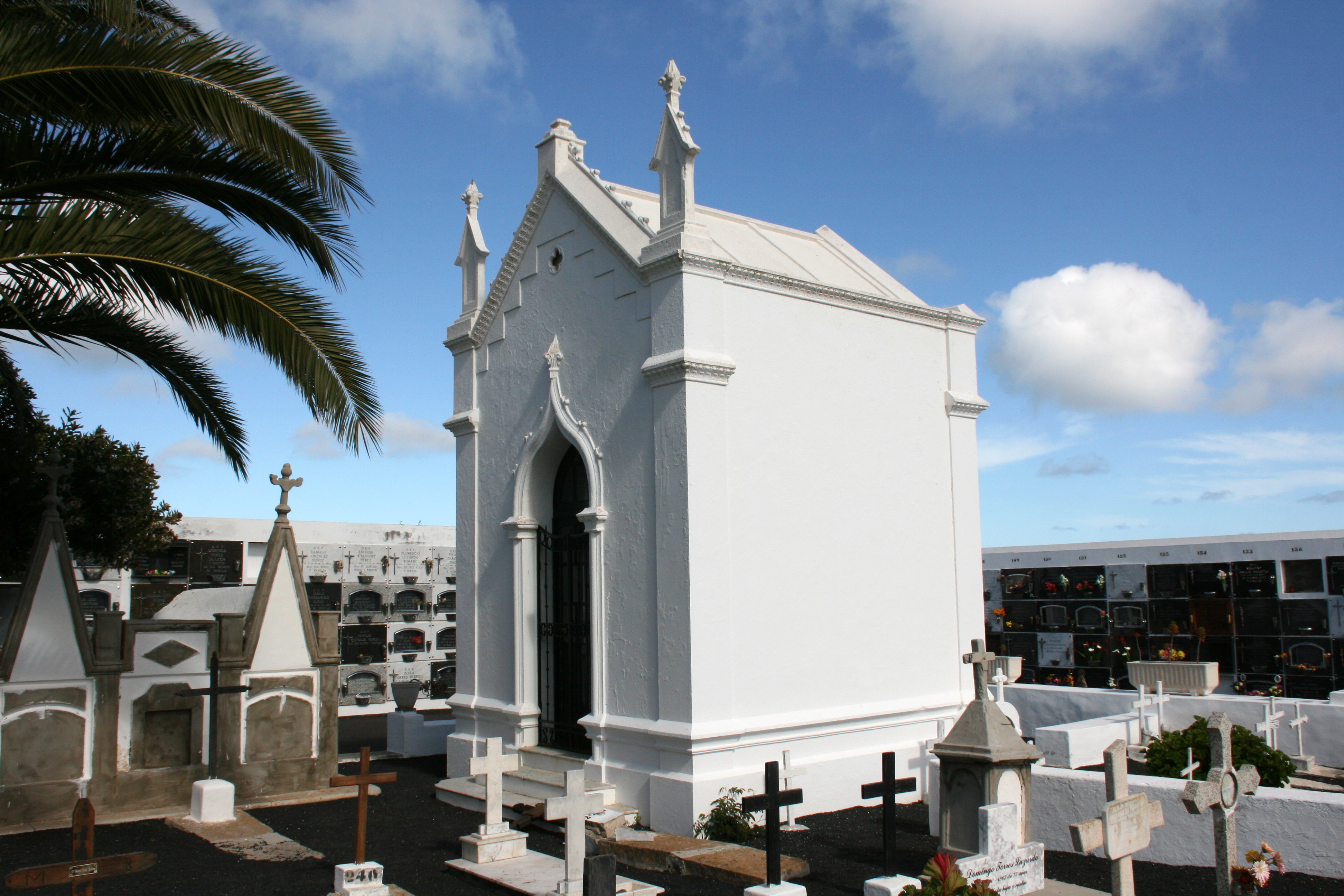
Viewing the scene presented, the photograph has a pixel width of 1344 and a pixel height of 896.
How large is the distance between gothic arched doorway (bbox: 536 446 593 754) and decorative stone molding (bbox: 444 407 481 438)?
4.91ft

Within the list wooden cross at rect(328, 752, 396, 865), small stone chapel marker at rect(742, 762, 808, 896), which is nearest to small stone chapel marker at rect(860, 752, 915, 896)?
small stone chapel marker at rect(742, 762, 808, 896)

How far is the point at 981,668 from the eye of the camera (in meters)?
7.71

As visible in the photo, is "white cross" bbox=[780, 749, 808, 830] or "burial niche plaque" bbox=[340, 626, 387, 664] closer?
"white cross" bbox=[780, 749, 808, 830]

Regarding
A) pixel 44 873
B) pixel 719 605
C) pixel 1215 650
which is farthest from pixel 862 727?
pixel 1215 650

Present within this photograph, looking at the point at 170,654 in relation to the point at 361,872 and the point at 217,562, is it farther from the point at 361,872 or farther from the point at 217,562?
the point at 217,562

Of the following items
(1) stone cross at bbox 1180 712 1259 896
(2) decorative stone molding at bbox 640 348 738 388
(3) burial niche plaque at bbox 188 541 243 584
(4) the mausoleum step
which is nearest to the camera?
(1) stone cross at bbox 1180 712 1259 896

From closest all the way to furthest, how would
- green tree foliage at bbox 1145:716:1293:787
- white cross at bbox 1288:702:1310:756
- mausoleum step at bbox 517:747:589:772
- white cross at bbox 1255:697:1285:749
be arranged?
1. green tree foliage at bbox 1145:716:1293:787
2. mausoleum step at bbox 517:747:589:772
3. white cross at bbox 1255:697:1285:749
4. white cross at bbox 1288:702:1310:756

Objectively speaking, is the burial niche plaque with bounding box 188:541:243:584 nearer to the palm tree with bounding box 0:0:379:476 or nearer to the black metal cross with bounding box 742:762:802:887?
the palm tree with bounding box 0:0:379:476

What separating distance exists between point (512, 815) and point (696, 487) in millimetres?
3825

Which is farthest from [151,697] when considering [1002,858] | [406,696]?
[1002,858]

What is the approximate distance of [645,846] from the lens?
26.7 feet

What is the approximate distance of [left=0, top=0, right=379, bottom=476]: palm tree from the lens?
6.77 m

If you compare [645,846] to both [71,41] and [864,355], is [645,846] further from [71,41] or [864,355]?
[71,41]

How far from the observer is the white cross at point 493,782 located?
8.35 m
